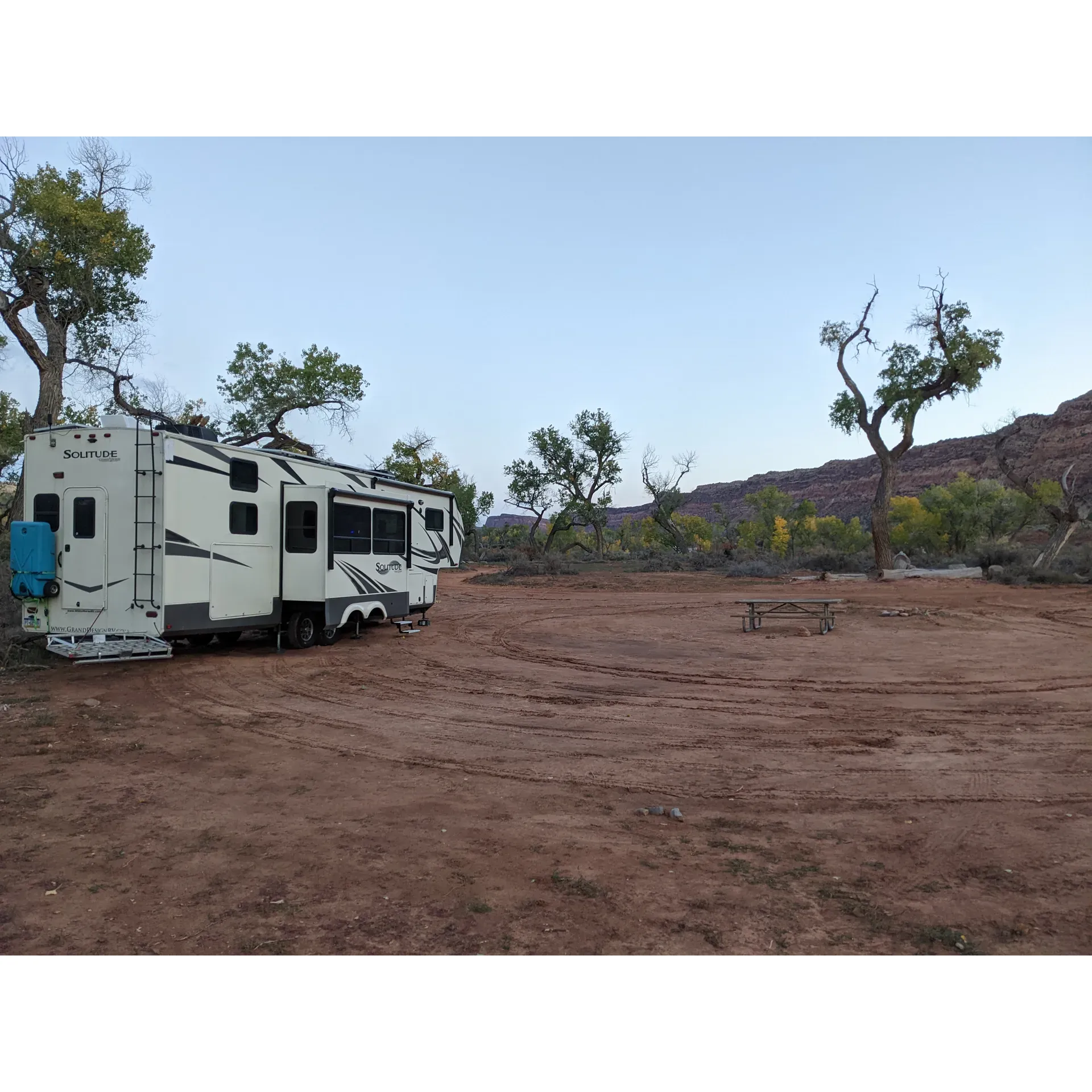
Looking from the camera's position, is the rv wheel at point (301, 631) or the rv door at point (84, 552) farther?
the rv wheel at point (301, 631)

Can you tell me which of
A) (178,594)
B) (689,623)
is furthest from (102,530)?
(689,623)

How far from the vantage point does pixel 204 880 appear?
3877mm

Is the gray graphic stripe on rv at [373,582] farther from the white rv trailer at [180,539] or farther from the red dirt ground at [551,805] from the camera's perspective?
the red dirt ground at [551,805]

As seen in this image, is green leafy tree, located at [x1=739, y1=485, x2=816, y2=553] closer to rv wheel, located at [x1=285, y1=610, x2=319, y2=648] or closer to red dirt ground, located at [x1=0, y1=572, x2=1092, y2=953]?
rv wheel, located at [x1=285, y1=610, x2=319, y2=648]

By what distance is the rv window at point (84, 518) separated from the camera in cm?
938

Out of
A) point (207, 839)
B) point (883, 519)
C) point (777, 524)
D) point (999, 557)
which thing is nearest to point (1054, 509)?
point (999, 557)

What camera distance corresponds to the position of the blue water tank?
9.16 meters

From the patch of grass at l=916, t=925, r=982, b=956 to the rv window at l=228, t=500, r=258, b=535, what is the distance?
972 cm

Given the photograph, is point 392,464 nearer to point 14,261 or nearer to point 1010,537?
point 14,261

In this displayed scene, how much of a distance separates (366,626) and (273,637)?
2.59 metres

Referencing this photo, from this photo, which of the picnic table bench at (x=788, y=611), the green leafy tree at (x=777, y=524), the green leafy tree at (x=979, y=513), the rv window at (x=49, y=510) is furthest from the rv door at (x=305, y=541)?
the green leafy tree at (x=777, y=524)

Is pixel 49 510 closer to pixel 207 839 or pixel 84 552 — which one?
pixel 84 552

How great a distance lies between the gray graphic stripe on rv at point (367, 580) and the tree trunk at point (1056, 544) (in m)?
22.4

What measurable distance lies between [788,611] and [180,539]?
42.5 feet
